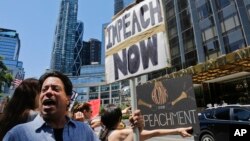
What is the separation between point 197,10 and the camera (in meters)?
38.2

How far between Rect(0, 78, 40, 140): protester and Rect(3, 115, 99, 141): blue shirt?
2.57 feet

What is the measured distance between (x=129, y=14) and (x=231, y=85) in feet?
75.6

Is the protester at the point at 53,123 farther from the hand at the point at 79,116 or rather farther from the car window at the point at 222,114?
the car window at the point at 222,114

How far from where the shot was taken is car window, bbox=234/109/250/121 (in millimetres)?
8968

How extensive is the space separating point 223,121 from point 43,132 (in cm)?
856

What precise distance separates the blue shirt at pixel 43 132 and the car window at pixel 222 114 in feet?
26.9

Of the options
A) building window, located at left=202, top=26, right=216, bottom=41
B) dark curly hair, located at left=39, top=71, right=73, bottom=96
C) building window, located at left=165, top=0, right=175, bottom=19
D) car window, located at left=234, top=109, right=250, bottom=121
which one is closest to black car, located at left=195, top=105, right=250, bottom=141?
car window, located at left=234, top=109, right=250, bottom=121

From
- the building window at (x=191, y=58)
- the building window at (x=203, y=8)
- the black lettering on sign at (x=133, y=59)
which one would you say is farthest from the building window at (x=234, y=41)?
the black lettering on sign at (x=133, y=59)

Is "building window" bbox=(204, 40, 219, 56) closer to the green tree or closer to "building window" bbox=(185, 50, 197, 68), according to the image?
"building window" bbox=(185, 50, 197, 68)

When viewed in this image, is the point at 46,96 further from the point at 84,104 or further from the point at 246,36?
the point at 246,36

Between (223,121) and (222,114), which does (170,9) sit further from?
(223,121)

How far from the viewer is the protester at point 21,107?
2.88 meters

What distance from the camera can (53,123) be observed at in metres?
2.28

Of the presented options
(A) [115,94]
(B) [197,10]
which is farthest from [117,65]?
(A) [115,94]
